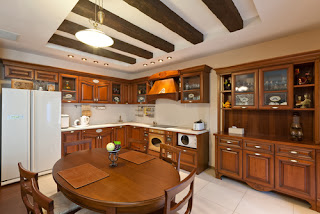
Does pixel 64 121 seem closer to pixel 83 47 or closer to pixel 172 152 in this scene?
pixel 83 47

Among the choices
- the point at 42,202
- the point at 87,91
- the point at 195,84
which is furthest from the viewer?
the point at 87,91

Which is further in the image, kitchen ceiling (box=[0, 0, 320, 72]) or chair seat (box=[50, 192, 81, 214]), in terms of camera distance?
kitchen ceiling (box=[0, 0, 320, 72])

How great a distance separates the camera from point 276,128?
2773 mm

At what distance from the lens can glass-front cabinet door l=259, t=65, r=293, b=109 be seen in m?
2.42

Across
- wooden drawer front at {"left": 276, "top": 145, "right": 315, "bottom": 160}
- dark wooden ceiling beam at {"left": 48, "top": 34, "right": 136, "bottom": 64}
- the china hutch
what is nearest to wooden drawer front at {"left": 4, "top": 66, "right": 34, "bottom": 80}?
dark wooden ceiling beam at {"left": 48, "top": 34, "right": 136, "bottom": 64}

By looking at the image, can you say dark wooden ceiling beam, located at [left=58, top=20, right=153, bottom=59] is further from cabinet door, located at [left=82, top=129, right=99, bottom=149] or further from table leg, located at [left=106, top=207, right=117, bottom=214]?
table leg, located at [left=106, top=207, right=117, bottom=214]

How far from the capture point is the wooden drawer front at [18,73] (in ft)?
9.77

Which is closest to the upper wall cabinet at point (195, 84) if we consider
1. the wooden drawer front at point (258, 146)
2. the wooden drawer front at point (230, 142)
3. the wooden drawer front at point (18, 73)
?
the wooden drawer front at point (230, 142)

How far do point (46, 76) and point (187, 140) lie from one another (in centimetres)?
352

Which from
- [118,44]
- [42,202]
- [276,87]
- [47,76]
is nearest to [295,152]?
[276,87]

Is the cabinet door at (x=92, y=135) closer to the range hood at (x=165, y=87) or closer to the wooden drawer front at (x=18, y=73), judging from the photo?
the wooden drawer front at (x=18, y=73)

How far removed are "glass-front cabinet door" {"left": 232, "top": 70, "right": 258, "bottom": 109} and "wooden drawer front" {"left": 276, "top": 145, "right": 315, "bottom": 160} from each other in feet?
2.54

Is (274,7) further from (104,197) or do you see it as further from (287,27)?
(104,197)

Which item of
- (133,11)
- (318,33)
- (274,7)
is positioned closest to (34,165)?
(133,11)
